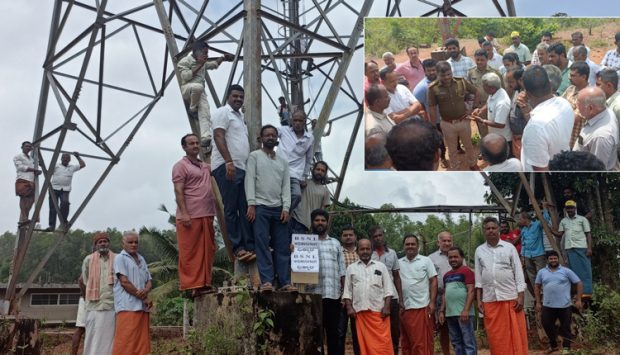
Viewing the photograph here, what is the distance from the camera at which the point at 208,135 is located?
7562 millimetres

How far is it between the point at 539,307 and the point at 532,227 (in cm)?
212

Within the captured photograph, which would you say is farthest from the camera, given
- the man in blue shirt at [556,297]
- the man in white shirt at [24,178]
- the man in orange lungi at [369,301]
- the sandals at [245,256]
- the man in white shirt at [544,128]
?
the man in white shirt at [24,178]

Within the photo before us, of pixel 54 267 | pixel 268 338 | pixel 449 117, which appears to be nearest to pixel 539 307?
pixel 449 117

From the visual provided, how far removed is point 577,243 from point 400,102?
329 centimetres

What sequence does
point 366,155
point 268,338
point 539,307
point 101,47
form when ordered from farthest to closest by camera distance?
point 101,47
point 366,155
point 539,307
point 268,338

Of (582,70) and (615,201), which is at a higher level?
(582,70)

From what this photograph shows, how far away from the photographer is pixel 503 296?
23.2 feet

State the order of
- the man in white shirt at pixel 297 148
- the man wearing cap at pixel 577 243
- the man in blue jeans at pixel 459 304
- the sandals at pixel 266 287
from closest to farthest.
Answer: the sandals at pixel 266 287 → the man in white shirt at pixel 297 148 → the man in blue jeans at pixel 459 304 → the man wearing cap at pixel 577 243

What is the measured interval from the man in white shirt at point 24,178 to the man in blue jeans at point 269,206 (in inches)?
234

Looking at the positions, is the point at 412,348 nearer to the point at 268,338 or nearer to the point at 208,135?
the point at 268,338

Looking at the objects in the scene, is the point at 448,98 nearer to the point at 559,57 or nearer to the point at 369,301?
the point at 559,57

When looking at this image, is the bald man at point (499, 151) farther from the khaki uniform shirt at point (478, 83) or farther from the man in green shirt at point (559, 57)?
the man in green shirt at point (559, 57)

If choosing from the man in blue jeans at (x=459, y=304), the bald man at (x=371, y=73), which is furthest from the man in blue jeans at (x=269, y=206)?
the bald man at (x=371, y=73)

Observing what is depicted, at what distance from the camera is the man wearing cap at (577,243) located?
10.3 m
